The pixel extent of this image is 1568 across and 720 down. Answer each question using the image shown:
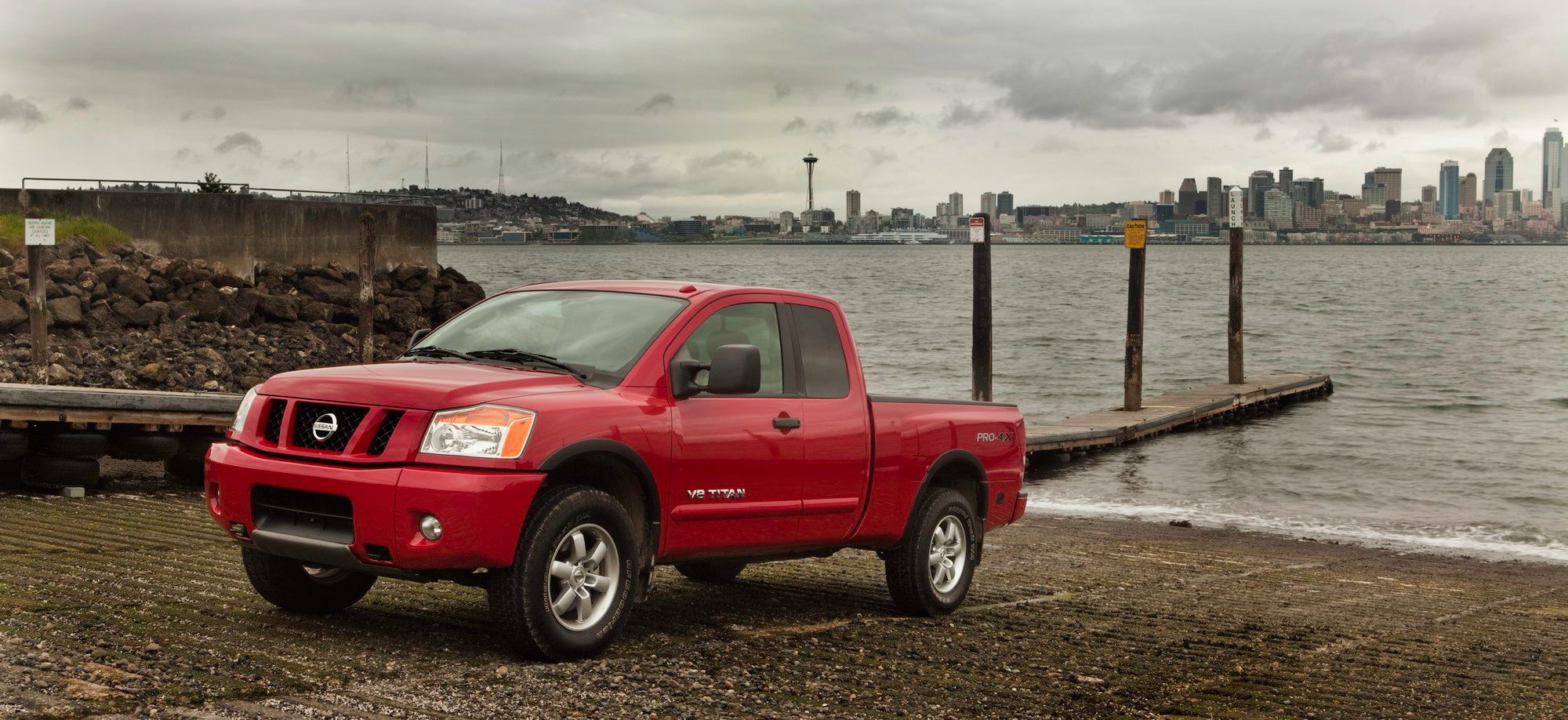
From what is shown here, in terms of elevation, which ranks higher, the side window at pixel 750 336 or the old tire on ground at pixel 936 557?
the side window at pixel 750 336

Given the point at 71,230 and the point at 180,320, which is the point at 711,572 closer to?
the point at 180,320

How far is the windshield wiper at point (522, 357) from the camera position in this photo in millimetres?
6910

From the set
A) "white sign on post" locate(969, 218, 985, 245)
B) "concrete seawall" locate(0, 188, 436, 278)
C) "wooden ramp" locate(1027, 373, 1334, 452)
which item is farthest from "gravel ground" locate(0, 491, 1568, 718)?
"concrete seawall" locate(0, 188, 436, 278)

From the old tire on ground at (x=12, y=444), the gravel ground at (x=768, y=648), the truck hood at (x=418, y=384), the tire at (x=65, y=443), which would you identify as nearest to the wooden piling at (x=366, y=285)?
the tire at (x=65, y=443)

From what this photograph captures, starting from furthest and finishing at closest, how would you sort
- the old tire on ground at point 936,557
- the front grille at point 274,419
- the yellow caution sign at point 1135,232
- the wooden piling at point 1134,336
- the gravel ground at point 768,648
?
the yellow caution sign at point 1135,232 → the wooden piling at point 1134,336 → the old tire on ground at point 936,557 → the front grille at point 274,419 → the gravel ground at point 768,648

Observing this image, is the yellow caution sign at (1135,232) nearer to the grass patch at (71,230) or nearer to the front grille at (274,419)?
the grass patch at (71,230)

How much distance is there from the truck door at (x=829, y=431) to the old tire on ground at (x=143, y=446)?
6955 millimetres

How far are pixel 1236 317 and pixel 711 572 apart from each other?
25849 millimetres

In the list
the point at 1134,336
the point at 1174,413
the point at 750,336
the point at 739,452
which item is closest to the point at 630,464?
the point at 739,452

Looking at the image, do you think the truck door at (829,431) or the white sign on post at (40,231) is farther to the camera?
the white sign on post at (40,231)

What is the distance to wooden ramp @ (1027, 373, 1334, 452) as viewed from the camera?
892 inches

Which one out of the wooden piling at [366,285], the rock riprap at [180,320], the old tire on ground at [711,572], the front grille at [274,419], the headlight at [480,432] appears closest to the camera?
the headlight at [480,432]

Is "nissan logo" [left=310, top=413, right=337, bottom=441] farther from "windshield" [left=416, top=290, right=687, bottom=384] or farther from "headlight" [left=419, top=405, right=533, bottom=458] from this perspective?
"windshield" [left=416, top=290, right=687, bottom=384]

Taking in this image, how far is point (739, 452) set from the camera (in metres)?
7.26
